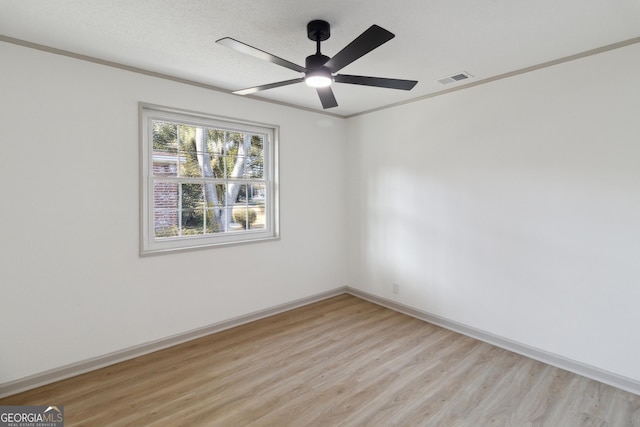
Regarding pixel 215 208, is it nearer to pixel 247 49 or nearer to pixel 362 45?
pixel 247 49

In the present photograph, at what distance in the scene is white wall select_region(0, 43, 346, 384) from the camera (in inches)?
91.0

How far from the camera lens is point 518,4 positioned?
188 cm

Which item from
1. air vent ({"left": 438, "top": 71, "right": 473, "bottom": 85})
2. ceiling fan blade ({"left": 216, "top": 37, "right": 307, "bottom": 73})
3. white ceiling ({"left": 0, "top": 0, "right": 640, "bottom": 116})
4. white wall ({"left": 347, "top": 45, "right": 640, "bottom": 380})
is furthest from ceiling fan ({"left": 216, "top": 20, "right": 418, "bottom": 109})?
white wall ({"left": 347, "top": 45, "right": 640, "bottom": 380})

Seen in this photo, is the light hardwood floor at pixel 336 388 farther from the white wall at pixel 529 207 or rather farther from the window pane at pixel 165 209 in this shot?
the window pane at pixel 165 209

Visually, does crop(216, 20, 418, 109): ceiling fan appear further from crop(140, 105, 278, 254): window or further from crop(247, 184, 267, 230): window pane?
crop(247, 184, 267, 230): window pane

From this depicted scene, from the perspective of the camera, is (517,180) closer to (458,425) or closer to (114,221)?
(458,425)

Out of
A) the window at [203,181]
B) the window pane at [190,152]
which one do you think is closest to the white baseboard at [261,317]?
the window at [203,181]

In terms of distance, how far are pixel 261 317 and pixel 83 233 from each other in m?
2.00

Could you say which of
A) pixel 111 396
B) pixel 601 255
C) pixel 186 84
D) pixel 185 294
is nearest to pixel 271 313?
pixel 185 294

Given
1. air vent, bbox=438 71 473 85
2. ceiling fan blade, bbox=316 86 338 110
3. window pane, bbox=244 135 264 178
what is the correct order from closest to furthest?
ceiling fan blade, bbox=316 86 338 110 → air vent, bbox=438 71 473 85 → window pane, bbox=244 135 264 178

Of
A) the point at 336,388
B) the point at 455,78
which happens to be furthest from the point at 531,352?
the point at 455,78

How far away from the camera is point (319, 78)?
6.61 feet

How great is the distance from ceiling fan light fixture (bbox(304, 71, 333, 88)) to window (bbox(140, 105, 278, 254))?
5.37 feet

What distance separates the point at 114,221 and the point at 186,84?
1456 millimetres
